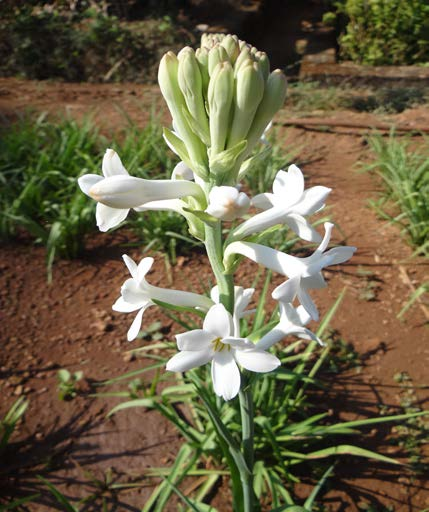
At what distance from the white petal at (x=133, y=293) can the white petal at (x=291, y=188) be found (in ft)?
1.28

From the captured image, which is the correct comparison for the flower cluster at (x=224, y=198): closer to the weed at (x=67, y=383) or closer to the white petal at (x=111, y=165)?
the white petal at (x=111, y=165)

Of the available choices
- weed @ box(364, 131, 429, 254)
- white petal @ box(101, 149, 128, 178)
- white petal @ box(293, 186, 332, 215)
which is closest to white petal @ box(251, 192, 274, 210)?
white petal @ box(293, 186, 332, 215)

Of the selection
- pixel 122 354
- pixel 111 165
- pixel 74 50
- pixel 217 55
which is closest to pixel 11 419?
pixel 122 354

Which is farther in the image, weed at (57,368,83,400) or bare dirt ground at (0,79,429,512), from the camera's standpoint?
weed at (57,368,83,400)

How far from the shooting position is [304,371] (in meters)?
2.45

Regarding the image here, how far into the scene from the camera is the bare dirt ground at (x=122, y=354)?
2.09 m

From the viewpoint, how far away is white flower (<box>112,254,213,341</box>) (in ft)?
3.96

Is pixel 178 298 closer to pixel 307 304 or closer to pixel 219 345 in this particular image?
pixel 219 345

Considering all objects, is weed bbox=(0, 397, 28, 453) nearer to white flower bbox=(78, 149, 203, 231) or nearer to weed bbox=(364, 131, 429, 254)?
white flower bbox=(78, 149, 203, 231)

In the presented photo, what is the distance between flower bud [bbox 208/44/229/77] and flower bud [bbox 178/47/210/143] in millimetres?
35

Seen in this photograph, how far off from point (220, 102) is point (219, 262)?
373mm

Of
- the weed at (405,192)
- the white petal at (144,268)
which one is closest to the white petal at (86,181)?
the white petal at (144,268)

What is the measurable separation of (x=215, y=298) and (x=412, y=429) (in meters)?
1.42

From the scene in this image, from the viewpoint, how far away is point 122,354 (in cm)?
272
